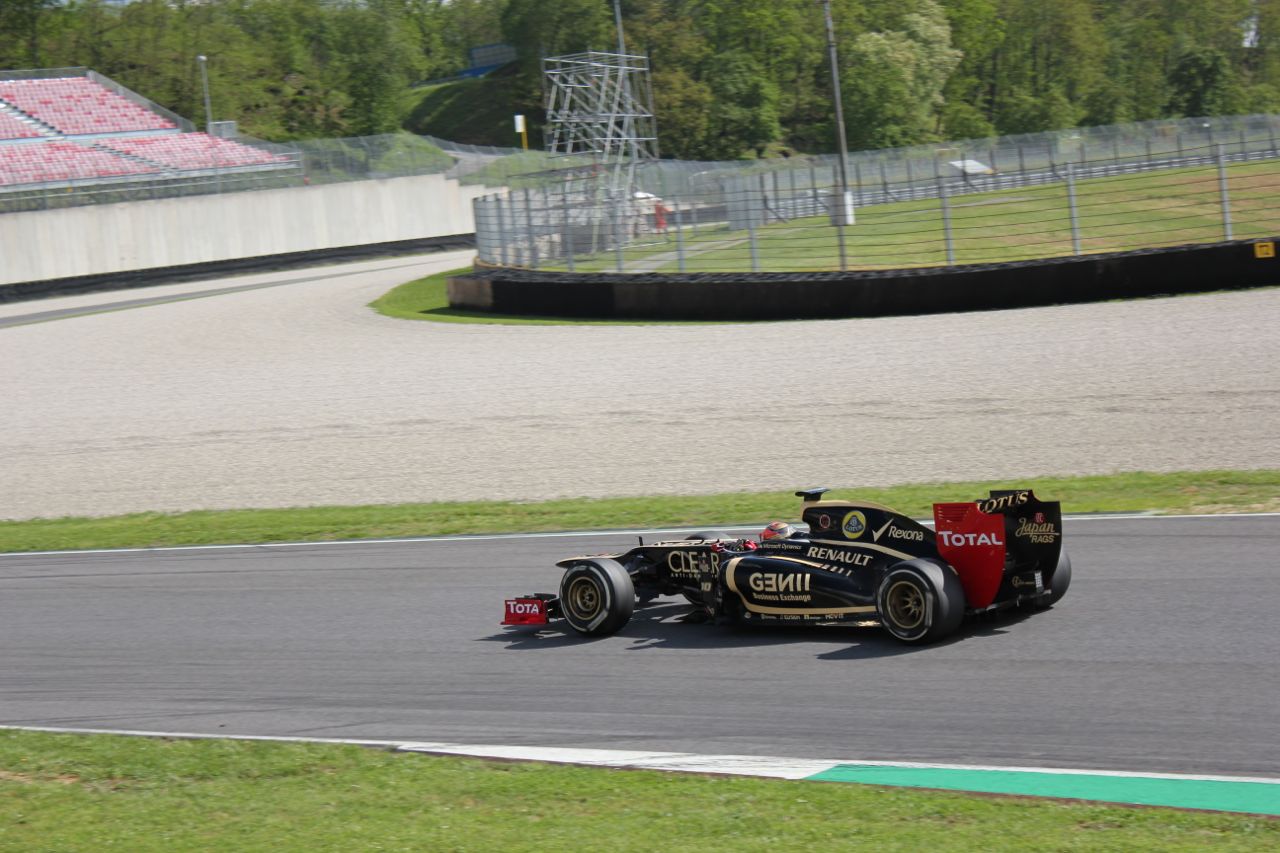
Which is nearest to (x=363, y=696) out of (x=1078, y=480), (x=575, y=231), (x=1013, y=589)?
(x=1013, y=589)

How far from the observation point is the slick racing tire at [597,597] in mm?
8500

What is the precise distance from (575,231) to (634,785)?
2344 centimetres

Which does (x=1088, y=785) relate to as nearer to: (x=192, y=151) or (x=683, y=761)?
(x=683, y=761)

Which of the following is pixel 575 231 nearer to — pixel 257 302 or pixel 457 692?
pixel 257 302

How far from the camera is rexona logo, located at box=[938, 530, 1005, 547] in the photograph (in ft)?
24.6

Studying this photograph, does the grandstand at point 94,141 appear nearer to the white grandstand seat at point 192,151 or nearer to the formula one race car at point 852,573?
the white grandstand seat at point 192,151

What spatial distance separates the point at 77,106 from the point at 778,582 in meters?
55.6

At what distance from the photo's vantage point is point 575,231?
94.6 feet

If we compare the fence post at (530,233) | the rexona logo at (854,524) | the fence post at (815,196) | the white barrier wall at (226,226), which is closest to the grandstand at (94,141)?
the white barrier wall at (226,226)

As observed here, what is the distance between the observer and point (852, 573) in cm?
791

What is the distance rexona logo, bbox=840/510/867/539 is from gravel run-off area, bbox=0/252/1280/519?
4303 mm

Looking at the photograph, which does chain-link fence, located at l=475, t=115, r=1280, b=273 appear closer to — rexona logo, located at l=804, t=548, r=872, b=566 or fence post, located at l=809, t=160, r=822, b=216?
fence post, located at l=809, t=160, r=822, b=216

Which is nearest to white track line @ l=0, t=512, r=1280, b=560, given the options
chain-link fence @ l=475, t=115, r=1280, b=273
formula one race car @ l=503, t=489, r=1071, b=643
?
formula one race car @ l=503, t=489, r=1071, b=643

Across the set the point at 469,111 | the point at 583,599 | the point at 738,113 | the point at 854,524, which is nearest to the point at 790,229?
the point at 583,599
